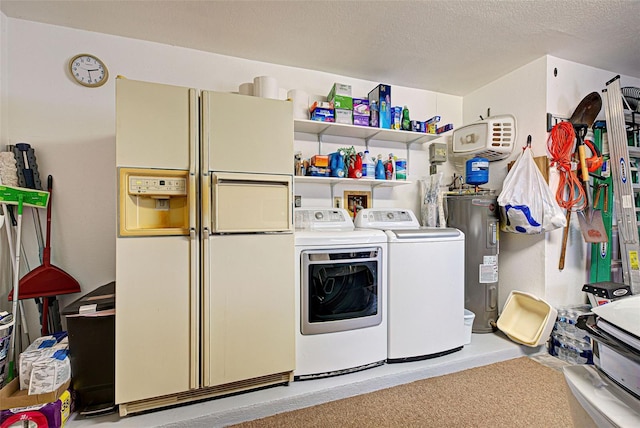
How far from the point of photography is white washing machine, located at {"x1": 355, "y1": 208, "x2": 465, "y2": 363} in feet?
6.79

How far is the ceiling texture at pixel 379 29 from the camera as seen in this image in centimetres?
185

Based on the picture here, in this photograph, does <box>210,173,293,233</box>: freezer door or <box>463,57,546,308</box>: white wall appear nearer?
<box>210,173,293,233</box>: freezer door

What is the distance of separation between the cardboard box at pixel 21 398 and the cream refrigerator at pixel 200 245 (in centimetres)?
28

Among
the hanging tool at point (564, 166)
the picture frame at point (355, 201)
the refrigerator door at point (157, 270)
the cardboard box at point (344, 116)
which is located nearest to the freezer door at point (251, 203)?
the refrigerator door at point (157, 270)

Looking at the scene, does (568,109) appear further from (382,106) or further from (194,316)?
(194,316)

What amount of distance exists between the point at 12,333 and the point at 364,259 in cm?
218

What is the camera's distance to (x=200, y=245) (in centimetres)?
165

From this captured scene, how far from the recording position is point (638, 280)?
2.20 metres

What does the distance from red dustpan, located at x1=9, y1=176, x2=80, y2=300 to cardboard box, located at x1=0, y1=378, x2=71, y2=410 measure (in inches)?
22.8

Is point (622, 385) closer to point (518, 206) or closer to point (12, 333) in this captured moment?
point (518, 206)

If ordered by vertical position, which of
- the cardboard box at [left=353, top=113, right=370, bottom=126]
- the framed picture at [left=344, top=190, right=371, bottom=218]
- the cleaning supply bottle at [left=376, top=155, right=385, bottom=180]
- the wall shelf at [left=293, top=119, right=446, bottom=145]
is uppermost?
the cardboard box at [left=353, top=113, right=370, bottom=126]

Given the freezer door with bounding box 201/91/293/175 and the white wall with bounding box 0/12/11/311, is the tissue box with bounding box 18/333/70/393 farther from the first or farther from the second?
the freezer door with bounding box 201/91/293/175

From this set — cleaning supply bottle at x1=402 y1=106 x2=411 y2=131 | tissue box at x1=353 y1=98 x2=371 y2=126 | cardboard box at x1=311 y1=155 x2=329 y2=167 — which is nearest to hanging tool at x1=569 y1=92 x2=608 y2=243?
cleaning supply bottle at x1=402 y1=106 x2=411 y2=131

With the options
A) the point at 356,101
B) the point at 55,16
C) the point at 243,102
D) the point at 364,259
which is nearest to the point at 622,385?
the point at 364,259
